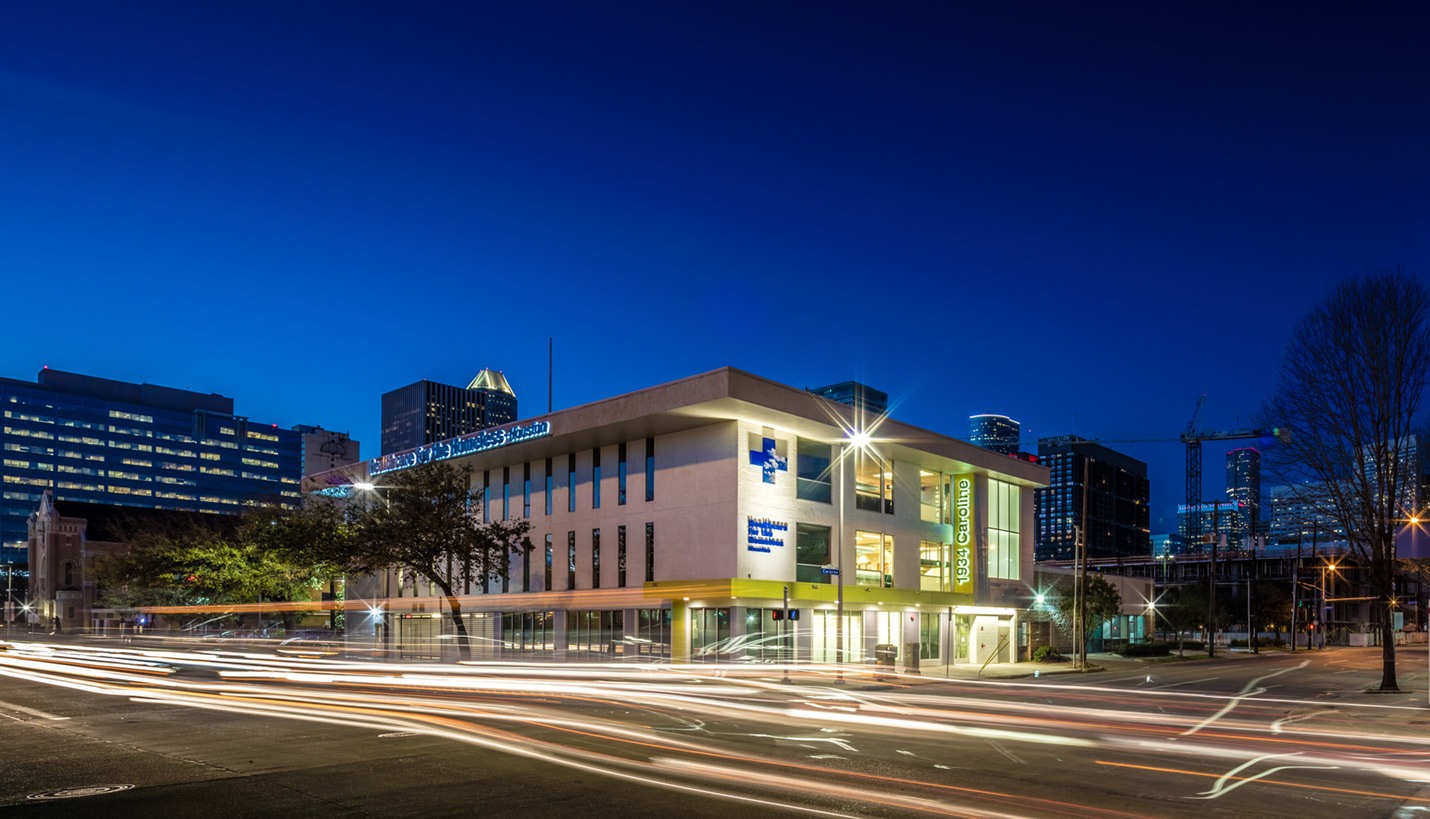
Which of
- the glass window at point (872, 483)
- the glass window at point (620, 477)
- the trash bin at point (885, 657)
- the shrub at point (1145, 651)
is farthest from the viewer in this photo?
the shrub at point (1145, 651)

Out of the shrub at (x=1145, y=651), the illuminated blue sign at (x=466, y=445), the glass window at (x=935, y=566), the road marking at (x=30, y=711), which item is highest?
the illuminated blue sign at (x=466, y=445)

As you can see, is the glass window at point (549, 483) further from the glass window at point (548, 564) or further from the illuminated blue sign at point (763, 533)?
the illuminated blue sign at point (763, 533)

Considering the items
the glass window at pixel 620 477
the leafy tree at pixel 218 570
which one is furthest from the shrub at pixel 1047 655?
the leafy tree at pixel 218 570

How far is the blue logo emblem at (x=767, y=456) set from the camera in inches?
1780

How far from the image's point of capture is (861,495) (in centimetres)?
5106

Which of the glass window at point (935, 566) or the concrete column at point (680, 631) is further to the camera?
the glass window at point (935, 566)

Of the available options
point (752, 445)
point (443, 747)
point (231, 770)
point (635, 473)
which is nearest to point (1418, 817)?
point (443, 747)

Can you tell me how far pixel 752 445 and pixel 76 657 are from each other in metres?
33.5

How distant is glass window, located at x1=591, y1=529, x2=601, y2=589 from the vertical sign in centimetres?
1964

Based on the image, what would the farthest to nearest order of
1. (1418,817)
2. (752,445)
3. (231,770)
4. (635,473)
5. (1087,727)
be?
1. (635,473)
2. (752,445)
3. (1087,727)
4. (231,770)
5. (1418,817)

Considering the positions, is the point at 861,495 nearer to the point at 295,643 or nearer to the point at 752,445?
the point at 752,445

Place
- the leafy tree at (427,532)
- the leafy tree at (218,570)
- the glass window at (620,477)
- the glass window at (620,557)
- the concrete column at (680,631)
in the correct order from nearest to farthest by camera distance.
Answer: the concrete column at (680,631), the glass window at (620,557), the leafy tree at (427,532), the glass window at (620,477), the leafy tree at (218,570)

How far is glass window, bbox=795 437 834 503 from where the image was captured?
157ft

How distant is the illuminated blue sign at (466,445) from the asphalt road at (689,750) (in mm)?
18246
